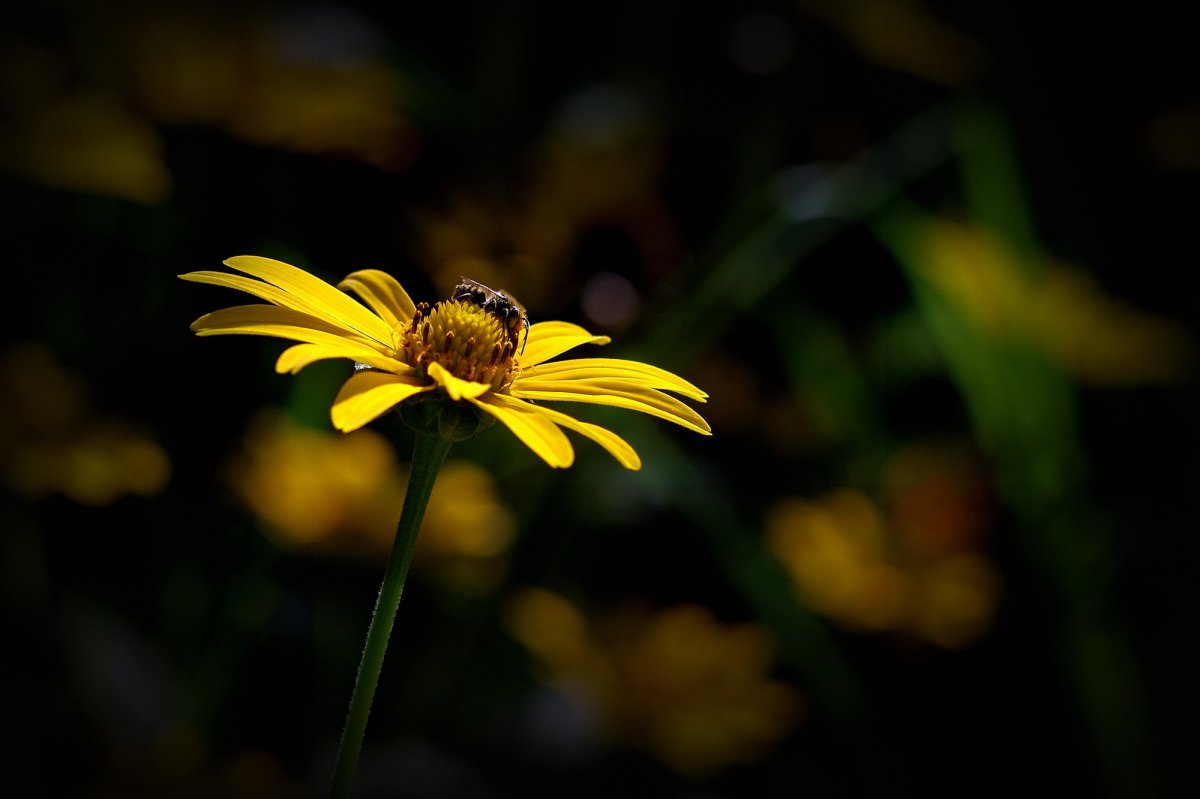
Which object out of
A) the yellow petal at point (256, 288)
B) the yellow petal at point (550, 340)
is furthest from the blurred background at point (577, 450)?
the yellow petal at point (256, 288)

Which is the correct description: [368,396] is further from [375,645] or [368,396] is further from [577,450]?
[577,450]

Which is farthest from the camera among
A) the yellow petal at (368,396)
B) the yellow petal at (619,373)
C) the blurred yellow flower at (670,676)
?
the blurred yellow flower at (670,676)

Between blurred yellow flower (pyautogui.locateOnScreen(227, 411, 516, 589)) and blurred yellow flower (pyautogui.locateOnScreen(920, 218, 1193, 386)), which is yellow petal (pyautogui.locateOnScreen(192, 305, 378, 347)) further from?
blurred yellow flower (pyautogui.locateOnScreen(920, 218, 1193, 386))

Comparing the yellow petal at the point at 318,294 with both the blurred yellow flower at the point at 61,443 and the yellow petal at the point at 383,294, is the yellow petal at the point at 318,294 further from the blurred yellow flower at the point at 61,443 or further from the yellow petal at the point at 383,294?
the blurred yellow flower at the point at 61,443

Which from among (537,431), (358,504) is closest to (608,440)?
(537,431)

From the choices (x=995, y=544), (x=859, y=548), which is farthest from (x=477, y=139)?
(x=995, y=544)

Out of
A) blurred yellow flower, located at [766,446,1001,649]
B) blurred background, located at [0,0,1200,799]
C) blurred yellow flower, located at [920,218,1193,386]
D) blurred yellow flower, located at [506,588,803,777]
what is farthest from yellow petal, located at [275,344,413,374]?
blurred yellow flower, located at [920,218,1193,386]

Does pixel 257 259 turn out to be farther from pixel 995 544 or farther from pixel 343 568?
pixel 995 544
